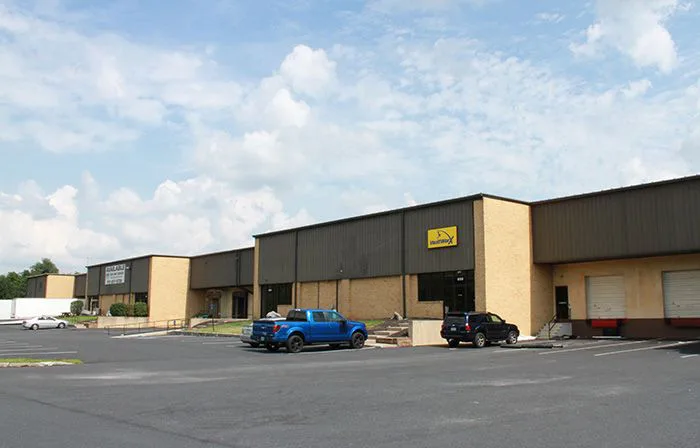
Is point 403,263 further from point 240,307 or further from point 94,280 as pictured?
point 94,280

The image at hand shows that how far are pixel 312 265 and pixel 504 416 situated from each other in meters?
36.0

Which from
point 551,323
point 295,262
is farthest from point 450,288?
point 295,262

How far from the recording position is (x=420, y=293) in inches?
1463

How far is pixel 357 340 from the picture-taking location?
28.2 metres

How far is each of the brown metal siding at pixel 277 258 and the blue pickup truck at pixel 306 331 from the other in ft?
66.1

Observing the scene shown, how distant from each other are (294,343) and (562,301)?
17416mm

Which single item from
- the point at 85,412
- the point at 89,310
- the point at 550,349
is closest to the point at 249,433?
the point at 85,412

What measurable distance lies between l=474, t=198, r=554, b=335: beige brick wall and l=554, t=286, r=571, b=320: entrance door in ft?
1.18

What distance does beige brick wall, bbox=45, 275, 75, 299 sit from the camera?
86.1 m

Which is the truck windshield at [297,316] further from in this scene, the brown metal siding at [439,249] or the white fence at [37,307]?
the white fence at [37,307]

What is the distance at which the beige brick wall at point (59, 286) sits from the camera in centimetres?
8606

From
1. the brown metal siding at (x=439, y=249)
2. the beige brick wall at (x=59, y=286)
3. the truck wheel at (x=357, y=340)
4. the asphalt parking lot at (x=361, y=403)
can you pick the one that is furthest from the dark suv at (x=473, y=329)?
the beige brick wall at (x=59, y=286)

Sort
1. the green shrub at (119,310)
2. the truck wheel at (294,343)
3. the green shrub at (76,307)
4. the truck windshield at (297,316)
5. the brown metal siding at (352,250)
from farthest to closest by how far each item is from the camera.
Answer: the green shrub at (76,307) < the green shrub at (119,310) < the brown metal siding at (352,250) < the truck windshield at (297,316) < the truck wheel at (294,343)

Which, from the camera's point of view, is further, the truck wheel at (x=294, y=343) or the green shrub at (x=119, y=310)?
the green shrub at (x=119, y=310)
